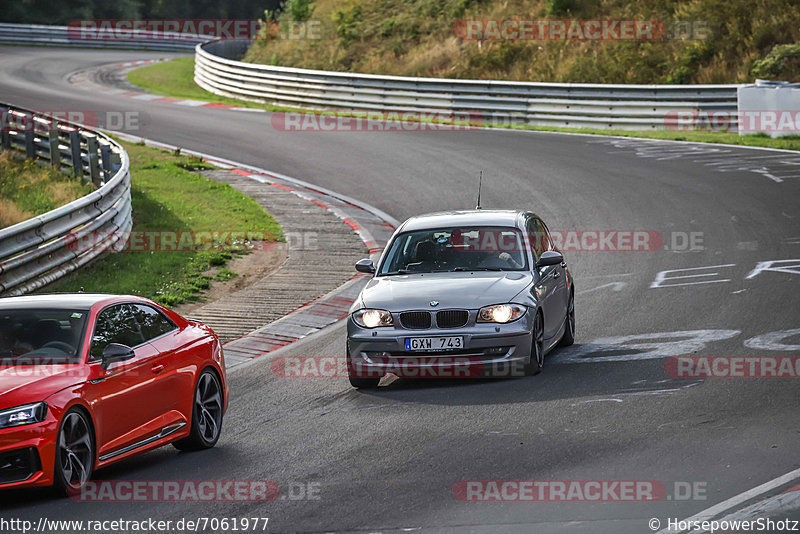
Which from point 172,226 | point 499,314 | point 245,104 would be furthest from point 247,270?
point 245,104

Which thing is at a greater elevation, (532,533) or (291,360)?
(532,533)

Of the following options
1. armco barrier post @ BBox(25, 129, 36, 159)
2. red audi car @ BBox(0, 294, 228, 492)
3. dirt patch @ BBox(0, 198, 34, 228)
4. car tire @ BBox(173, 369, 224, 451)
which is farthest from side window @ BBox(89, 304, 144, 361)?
armco barrier post @ BBox(25, 129, 36, 159)

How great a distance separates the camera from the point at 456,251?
40.5ft

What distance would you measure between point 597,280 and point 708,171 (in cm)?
919

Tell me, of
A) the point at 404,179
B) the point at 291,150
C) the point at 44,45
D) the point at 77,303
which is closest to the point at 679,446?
the point at 77,303

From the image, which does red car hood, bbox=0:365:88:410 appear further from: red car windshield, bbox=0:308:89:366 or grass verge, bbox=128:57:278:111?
grass verge, bbox=128:57:278:111

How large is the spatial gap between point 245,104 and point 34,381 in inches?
1234

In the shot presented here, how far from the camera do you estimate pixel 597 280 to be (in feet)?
53.5

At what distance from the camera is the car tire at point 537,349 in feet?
37.0

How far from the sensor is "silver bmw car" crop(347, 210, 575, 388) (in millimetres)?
11070

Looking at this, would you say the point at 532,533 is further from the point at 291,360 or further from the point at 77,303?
the point at 291,360

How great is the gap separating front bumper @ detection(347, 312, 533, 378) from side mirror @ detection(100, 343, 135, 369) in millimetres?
3149

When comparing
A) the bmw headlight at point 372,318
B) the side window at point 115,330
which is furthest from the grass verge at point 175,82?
the side window at point 115,330

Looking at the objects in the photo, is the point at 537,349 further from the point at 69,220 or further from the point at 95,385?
the point at 69,220
